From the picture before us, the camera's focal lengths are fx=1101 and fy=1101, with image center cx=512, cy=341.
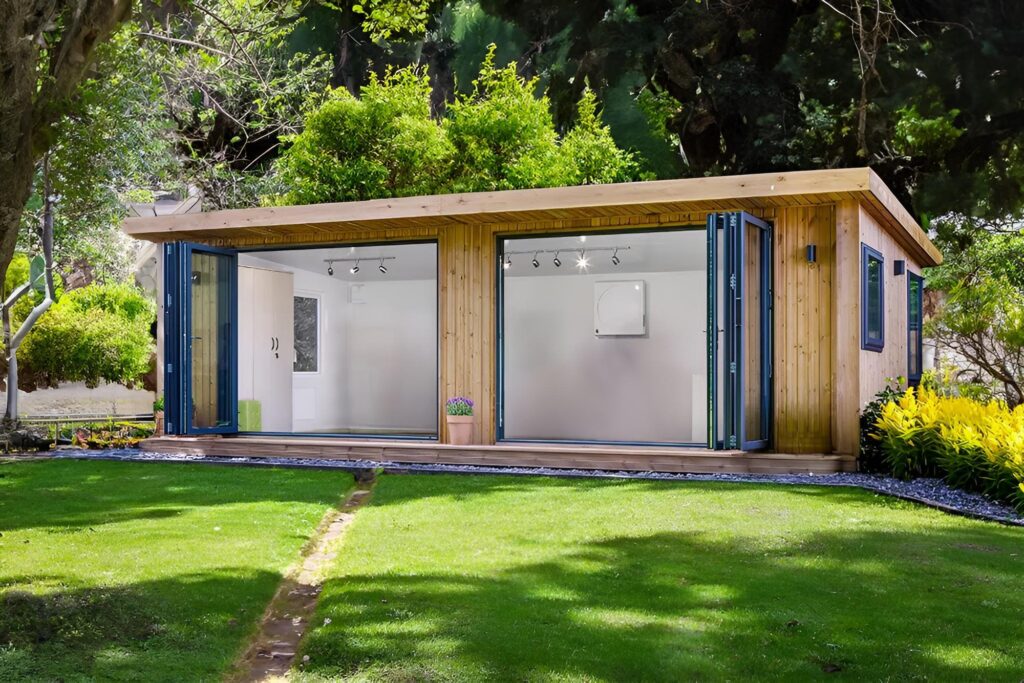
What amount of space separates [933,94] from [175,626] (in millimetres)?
17277

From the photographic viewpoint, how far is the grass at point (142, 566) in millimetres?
3840

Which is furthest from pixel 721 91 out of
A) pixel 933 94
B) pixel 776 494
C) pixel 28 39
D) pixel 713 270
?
pixel 28 39

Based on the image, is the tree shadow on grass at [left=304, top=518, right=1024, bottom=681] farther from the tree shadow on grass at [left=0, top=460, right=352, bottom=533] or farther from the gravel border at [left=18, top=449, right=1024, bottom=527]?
the tree shadow on grass at [left=0, top=460, right=352, bottom=533]

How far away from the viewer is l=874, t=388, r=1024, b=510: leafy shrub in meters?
7.07

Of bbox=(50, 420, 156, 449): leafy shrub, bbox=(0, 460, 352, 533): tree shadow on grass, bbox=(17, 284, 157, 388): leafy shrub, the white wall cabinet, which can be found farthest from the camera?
bbox=(17, 284, 157, 388): leafy shrub

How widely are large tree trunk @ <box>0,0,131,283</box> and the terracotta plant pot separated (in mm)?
6106

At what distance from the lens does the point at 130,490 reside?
26.1 ft

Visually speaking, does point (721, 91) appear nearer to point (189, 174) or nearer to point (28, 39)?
point (189, 174)

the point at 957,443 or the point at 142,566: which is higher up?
the point at 957,443

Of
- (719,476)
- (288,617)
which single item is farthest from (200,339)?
(288,617)

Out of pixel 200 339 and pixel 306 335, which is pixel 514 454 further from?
pixel 306 335

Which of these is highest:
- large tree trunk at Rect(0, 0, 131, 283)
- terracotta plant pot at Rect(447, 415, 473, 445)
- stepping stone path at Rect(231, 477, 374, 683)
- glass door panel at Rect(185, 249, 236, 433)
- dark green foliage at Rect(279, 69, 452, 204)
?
dark green foliage at Rect(279, 69, 452, 204)

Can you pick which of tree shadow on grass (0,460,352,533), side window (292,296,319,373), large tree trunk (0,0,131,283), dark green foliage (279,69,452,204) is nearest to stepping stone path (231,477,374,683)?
tree shadow on grass (0,460,352,533)

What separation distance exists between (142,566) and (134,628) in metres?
1.06
